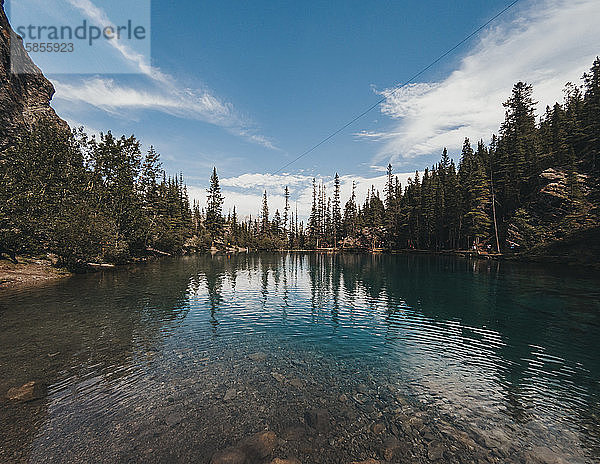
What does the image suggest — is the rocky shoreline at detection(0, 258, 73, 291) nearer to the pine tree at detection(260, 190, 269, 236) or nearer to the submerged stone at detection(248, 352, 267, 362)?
the submerged stone at detection(248, 352, 267, 362)

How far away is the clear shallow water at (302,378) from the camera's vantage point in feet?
21.8

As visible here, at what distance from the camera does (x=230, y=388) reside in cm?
925

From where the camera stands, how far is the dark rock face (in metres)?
36.3

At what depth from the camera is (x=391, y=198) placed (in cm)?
10450

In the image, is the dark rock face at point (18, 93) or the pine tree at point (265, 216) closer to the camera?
the dark rock face at point (18, 93)

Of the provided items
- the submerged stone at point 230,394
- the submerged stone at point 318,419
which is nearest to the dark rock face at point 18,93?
the submerged stone at point 230,394

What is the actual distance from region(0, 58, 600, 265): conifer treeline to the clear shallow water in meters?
14.3

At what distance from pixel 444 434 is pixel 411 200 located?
9460cm

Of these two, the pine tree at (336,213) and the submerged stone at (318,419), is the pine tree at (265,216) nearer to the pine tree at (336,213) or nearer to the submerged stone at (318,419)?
the pine tree at (336,213)

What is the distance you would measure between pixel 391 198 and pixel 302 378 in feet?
336

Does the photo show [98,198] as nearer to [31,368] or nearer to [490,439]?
[31,368]

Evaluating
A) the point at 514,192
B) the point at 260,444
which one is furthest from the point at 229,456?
the point at 514,192

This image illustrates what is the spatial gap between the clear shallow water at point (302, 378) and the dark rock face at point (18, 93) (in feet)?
97.6

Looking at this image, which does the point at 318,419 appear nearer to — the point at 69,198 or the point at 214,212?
the point at 69,198
